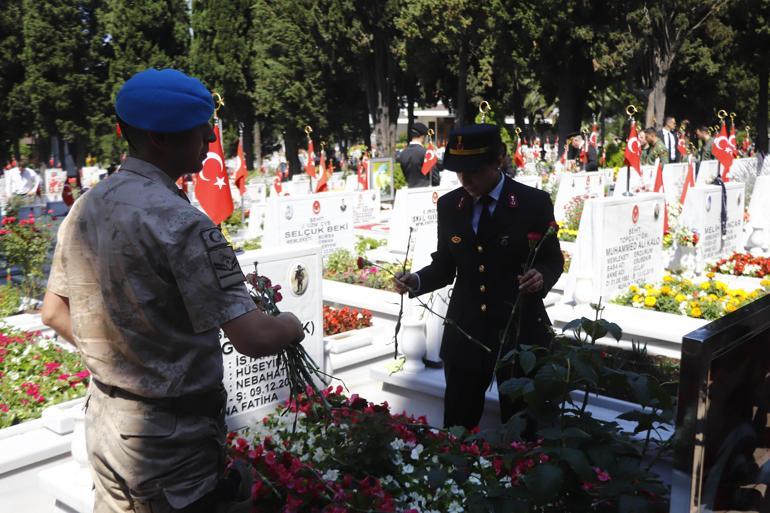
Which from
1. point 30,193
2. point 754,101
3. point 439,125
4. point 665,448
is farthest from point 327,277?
point 439,125

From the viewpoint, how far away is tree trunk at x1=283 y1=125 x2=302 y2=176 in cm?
4241

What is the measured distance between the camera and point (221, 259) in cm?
189

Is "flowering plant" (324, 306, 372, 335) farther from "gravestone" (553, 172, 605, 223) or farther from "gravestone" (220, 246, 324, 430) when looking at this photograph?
"gravestone" (553, 172, 605, 223)

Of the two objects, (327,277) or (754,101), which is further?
(754,101)

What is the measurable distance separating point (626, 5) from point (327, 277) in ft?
83.8

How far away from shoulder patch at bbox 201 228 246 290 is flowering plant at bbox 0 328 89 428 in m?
3.61

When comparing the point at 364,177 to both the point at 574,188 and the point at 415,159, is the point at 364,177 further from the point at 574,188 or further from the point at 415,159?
the point at 574,188

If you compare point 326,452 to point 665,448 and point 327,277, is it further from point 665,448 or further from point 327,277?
point 327,277

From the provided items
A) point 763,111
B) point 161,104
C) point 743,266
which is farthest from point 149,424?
point 763,111

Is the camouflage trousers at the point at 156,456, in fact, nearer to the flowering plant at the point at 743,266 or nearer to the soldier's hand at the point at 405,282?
the soldier's hand at the point at 405,282

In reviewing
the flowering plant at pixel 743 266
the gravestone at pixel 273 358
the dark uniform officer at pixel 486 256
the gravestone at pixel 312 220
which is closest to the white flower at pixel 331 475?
the dark uniform officer at pixel 486 256

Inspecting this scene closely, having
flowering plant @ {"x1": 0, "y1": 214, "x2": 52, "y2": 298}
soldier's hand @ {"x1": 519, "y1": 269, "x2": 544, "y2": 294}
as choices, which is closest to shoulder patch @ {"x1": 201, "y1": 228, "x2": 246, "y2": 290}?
soldier's hand @ {"x1": 519, "y1": 269, "x2": 544, "y2": 294}

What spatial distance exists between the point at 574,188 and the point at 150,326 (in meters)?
13.9

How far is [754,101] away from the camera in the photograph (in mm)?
42125
